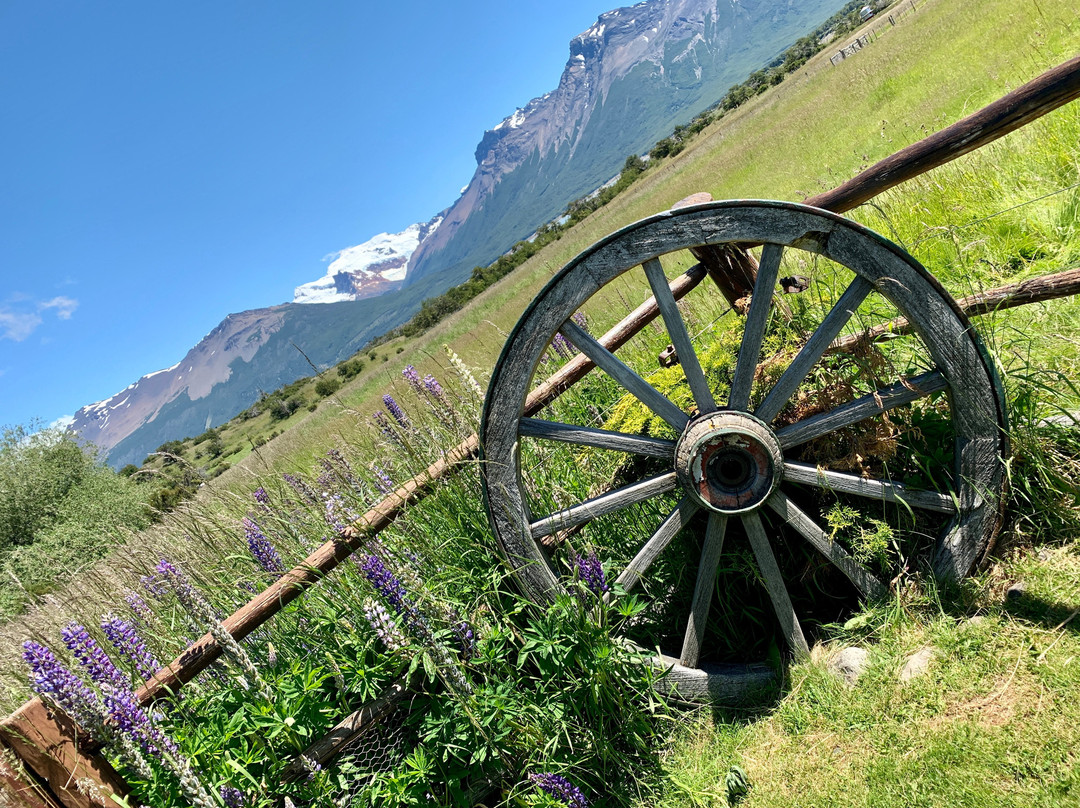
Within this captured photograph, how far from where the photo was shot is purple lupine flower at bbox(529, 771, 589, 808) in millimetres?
2609

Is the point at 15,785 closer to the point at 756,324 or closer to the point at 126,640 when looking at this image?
the point at 126,640

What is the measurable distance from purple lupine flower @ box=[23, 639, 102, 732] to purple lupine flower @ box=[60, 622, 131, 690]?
0.06 m

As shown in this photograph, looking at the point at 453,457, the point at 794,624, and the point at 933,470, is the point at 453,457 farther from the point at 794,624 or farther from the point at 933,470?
the point at 933,470

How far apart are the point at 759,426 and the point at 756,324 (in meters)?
0.47

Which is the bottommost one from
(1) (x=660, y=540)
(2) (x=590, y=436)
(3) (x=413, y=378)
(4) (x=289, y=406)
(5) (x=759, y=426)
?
(1) (x=660, y=540)

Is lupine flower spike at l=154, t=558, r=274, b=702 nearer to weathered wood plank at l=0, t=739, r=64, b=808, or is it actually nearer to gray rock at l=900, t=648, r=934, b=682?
weathered wood plank at l=0, t=739, r=64, b=808

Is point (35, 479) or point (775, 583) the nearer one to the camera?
point (775, 583)

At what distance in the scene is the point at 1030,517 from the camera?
2.79 m

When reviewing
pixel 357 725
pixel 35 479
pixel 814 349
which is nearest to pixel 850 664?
pixel 814 349

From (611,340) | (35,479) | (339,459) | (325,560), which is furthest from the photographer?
(35,479)

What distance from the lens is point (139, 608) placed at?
3615 mm

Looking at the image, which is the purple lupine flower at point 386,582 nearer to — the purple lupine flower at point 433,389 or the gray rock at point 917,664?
the purple lupine flower at point 433,389

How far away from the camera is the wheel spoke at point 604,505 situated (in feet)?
9.70

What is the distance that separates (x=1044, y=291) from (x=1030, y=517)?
104 centimetres
